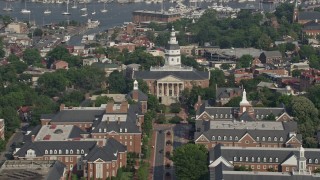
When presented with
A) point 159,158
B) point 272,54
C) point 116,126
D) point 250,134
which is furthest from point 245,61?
point 116,126

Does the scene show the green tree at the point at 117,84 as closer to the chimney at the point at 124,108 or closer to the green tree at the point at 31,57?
the chimney at the point at 124,108

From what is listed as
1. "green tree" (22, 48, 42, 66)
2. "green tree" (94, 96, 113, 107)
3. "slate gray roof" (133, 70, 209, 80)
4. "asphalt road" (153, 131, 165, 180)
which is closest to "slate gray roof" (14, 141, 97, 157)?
"asphalt road" (153, 131, 165, 180)

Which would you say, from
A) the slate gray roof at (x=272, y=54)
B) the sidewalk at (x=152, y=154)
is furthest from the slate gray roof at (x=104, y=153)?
the slate gray roof at (x=272, y=54)

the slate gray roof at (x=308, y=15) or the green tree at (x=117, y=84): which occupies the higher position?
the slate gray roof at (x=308, y=15)

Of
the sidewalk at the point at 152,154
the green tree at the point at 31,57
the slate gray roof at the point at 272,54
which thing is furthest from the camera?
the green tree at the point at 31,57

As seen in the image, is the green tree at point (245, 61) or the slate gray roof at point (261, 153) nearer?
the slate gray roof at point (261, 153)

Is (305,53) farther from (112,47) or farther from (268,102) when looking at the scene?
(268,102)

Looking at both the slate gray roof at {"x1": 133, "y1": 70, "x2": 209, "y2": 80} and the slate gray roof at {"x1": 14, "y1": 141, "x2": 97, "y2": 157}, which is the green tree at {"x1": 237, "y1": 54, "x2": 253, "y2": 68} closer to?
the slate gray roof at {"x1": 133, "y1": 70, "x2": 209, "y2": 80}

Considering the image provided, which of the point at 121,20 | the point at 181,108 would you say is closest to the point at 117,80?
the point at 181,108
